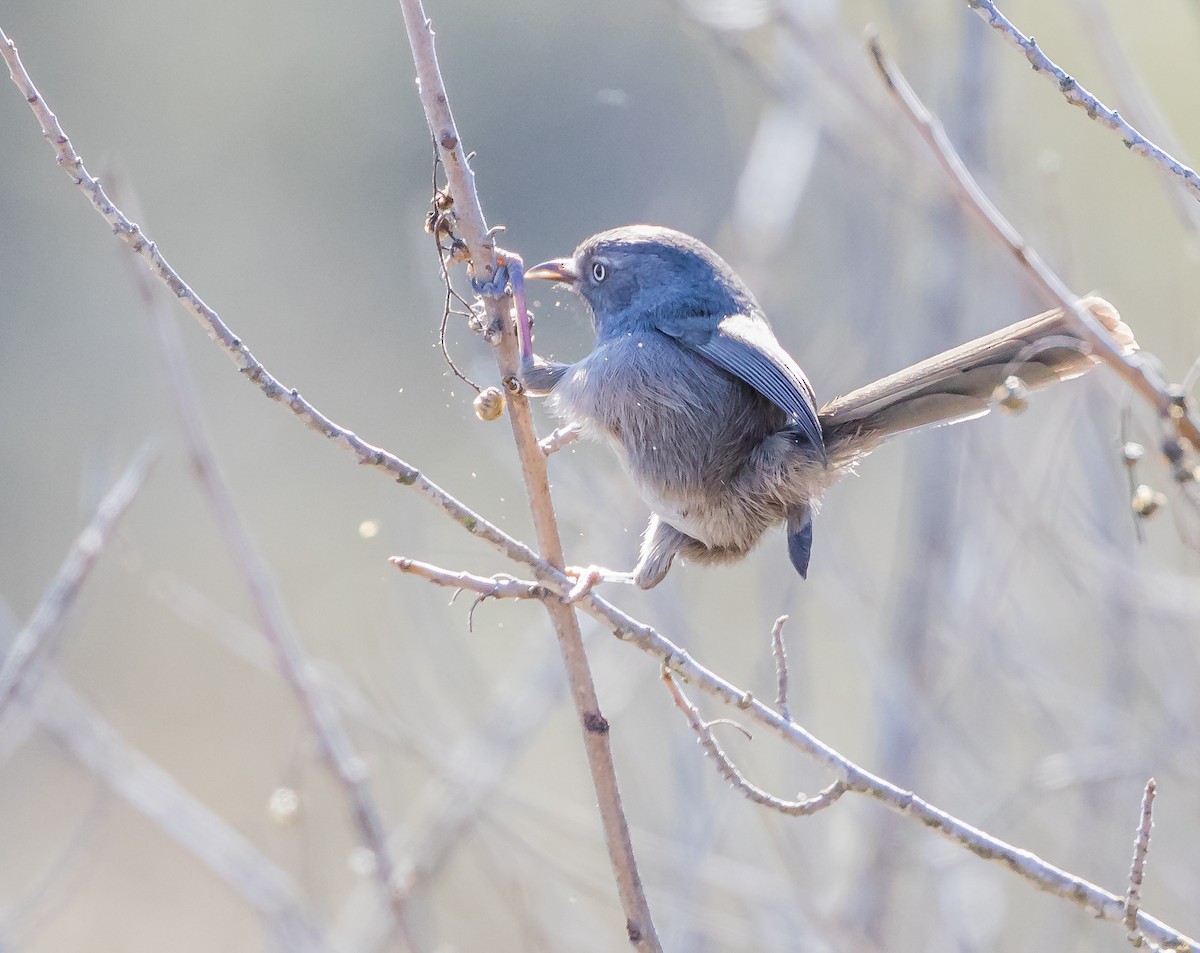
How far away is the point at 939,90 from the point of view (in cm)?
464

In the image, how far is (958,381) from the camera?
3152mm

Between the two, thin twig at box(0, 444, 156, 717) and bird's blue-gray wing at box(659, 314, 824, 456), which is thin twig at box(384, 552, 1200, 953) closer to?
bird's blue-gray wing at box(659, 314, 824, 456)

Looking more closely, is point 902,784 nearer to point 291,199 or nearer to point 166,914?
point 166,914

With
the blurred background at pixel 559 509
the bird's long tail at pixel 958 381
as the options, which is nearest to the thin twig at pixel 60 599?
the blurred background at pixel 559 509

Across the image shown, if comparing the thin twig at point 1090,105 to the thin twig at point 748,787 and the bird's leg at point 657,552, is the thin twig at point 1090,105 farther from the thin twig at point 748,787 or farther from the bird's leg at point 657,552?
the bird's leg at point 657,552

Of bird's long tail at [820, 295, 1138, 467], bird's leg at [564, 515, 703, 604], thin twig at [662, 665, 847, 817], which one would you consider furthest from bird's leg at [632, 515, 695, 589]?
thin twig at [662, 665, 847, 817]

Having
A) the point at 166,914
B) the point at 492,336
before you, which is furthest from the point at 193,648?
the point at 492,336

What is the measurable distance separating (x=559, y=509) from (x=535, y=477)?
2.53 metres

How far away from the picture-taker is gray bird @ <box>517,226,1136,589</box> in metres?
3.38

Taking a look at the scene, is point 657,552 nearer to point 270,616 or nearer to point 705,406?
A: point 705,406

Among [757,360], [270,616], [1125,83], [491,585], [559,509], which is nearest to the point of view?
[491,585]

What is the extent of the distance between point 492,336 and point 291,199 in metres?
9.14

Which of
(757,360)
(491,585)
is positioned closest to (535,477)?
(491,585)

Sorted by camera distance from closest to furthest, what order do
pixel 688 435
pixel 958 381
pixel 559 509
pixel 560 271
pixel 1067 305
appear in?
pixel 1067 305
pixel 958 381
pixel 688 435
pixel 560 271
pixel 559 509
